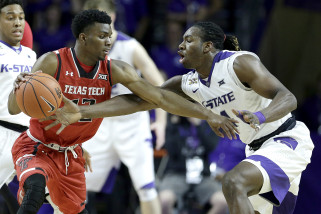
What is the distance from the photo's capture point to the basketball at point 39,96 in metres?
4.63

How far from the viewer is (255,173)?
4.83m

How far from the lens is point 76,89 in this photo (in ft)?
16.8

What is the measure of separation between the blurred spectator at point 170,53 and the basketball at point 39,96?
4766mm

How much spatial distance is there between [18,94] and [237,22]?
6.06 metres

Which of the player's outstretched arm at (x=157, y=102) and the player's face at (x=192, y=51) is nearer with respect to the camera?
the player's outstretched arm at (x=157, y=102)

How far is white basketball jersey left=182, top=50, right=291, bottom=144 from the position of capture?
17.0 feet

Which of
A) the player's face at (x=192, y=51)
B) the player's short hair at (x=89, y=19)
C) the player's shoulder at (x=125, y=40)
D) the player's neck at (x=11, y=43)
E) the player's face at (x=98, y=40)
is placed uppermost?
the player's short hair at (x=89, y=19)

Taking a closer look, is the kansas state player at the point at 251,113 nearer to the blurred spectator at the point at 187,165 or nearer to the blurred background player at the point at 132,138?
the blurred background player at the point at 132,138

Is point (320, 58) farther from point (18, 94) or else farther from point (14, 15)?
point (18, 94)

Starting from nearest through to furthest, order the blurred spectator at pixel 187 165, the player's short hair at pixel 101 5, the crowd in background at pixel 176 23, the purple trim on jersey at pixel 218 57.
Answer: the purple trim on jersey at pixel 218 57 → the player's short hair at pixel 101 5 → the blurred spectator at pixel 187 165 → the crowd in background at pixel 176 23

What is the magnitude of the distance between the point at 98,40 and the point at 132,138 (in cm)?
222

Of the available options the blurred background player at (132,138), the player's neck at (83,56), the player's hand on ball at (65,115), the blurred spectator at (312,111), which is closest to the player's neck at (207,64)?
the player's neck at (83,56)

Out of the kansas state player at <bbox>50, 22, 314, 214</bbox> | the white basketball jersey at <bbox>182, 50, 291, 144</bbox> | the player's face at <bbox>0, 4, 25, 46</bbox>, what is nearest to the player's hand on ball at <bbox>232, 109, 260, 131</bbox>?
the kansas state player at <bbox>50, 22, 314, 214</bbox>

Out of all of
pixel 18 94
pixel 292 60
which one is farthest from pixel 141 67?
pixel 292 60
